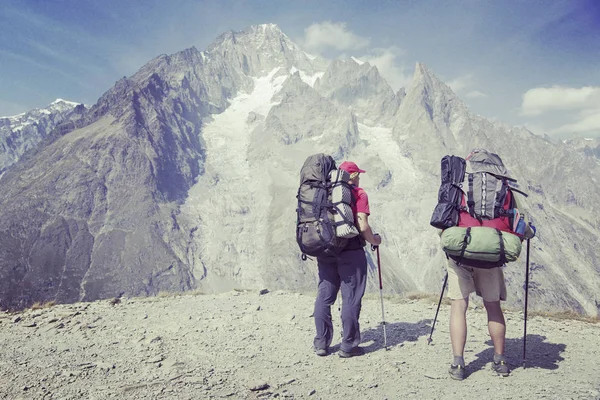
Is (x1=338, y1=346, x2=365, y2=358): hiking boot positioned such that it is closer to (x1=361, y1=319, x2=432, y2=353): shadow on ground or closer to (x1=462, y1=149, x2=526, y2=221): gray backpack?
(x1=361, y1=319, x2=432, y2=353): shadow on ground

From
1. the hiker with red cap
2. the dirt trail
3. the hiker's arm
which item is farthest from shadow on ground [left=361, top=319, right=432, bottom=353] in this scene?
the hiker's arm

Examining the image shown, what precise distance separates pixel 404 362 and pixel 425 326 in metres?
2.58

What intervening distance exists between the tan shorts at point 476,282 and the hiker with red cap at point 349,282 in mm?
1467

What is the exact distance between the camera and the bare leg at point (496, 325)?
6.64 meters

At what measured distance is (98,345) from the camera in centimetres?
817

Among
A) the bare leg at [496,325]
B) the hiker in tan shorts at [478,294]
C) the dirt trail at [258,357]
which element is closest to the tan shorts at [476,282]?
the hiker in tan shorts at [478,294]

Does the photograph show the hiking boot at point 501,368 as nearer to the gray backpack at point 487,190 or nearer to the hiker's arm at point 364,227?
the gray backpack at point 487,190

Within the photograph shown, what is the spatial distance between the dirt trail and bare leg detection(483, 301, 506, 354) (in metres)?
0.50

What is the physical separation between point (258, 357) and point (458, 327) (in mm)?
3718

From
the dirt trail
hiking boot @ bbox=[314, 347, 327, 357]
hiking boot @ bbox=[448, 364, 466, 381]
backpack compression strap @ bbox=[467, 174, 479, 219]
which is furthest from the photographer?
hiking boot @ bbox=[314, 347, 327, 357]

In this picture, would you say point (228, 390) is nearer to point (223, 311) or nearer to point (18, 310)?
point (223, 311)

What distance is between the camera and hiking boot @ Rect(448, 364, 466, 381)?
634cm

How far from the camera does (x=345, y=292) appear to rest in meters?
7.52

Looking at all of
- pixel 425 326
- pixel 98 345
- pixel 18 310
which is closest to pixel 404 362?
pixel 425 326
